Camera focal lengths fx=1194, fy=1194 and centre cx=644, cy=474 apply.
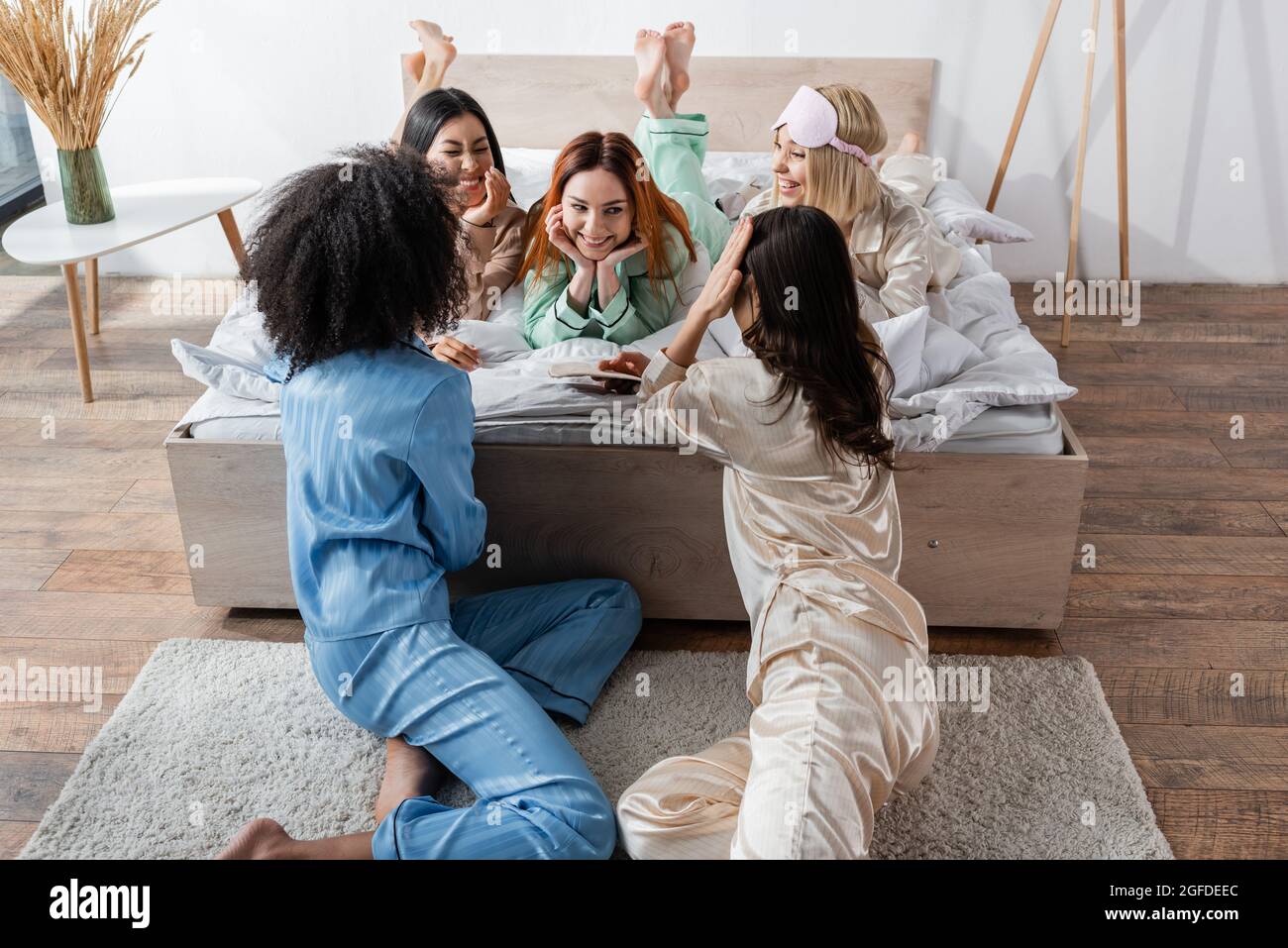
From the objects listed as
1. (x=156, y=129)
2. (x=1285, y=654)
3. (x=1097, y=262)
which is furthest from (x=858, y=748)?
(x=156, y=129)

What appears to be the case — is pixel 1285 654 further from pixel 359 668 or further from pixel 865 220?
pixel 359 668

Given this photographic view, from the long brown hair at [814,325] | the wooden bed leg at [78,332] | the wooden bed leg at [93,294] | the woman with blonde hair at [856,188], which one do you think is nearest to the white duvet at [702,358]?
the woman with blonde hair at [856,188]

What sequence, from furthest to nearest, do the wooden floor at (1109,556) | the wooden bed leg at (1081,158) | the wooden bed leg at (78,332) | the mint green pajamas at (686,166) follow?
the wooden bed leg at (1081,158) → the wooden bed leg at (78,332) → the mint green pajamas at (686,166) → the wooden floor at (1109,556)

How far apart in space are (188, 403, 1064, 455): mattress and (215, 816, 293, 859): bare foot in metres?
0.64

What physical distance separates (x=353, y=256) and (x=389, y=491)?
0.31 meters

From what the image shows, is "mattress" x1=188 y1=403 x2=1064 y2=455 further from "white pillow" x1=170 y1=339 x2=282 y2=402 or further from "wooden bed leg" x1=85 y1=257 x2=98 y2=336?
"wooden bed leg" x1=85 y1=257 x2=98 y2=336

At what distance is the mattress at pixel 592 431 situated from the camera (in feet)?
6.05

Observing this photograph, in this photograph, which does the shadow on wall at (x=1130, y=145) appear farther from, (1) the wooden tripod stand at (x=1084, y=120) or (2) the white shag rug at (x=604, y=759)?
(2) the white shag rug at (x=604, y=759)

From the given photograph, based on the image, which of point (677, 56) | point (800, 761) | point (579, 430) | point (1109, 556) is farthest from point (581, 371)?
point (677, 56)

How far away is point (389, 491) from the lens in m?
1.60

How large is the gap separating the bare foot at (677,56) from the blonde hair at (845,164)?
64 centimetres

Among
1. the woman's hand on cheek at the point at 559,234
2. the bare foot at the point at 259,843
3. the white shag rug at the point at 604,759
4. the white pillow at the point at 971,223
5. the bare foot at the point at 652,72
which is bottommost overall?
the white shag rug at the point at 604,759
